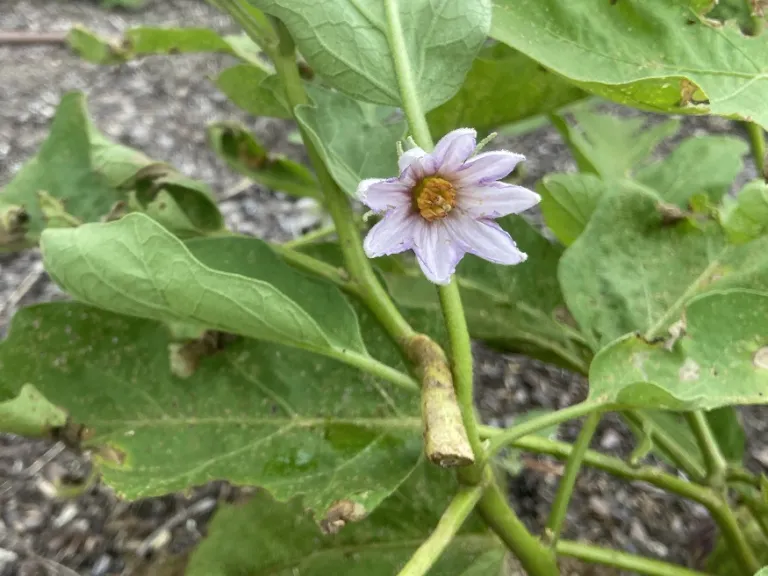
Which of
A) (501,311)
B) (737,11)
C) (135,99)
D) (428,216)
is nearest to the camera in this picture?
(428,216)

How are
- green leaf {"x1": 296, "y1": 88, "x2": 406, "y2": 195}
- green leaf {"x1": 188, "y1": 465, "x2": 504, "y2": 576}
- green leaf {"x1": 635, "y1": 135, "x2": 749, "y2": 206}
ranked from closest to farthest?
green leaf {"x1": 296, "y1": 88, "x2": 406, "y2": 195} → green leaf {"x1": 188, "y1": 465, "x2": 504, "y2": 576} → green leaf {"x1": 635, "y1": 135, "x2": 749, "y2": 206}

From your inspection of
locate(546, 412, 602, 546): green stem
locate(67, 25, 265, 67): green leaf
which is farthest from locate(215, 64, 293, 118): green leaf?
locate(546, 412, 602, 546): green stem

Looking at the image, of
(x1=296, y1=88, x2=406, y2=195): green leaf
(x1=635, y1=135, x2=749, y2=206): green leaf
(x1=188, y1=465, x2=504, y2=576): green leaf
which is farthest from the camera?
(x1=635, y1=135, x2=749, y2=206): green leaf

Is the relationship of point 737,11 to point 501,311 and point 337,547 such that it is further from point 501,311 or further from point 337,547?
point 337,547

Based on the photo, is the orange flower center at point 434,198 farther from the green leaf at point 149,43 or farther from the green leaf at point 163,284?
the green leaf at point 149,43

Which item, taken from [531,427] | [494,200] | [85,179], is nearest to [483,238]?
[494,200]

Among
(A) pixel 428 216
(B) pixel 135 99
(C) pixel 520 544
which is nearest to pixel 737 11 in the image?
(A) pixel 428 216

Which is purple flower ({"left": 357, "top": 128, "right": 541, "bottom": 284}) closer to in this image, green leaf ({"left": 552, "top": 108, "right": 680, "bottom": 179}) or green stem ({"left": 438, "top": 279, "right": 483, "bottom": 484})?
green stem ({"left": 438, "top": 279, "right": 483, "bottom": 484})
